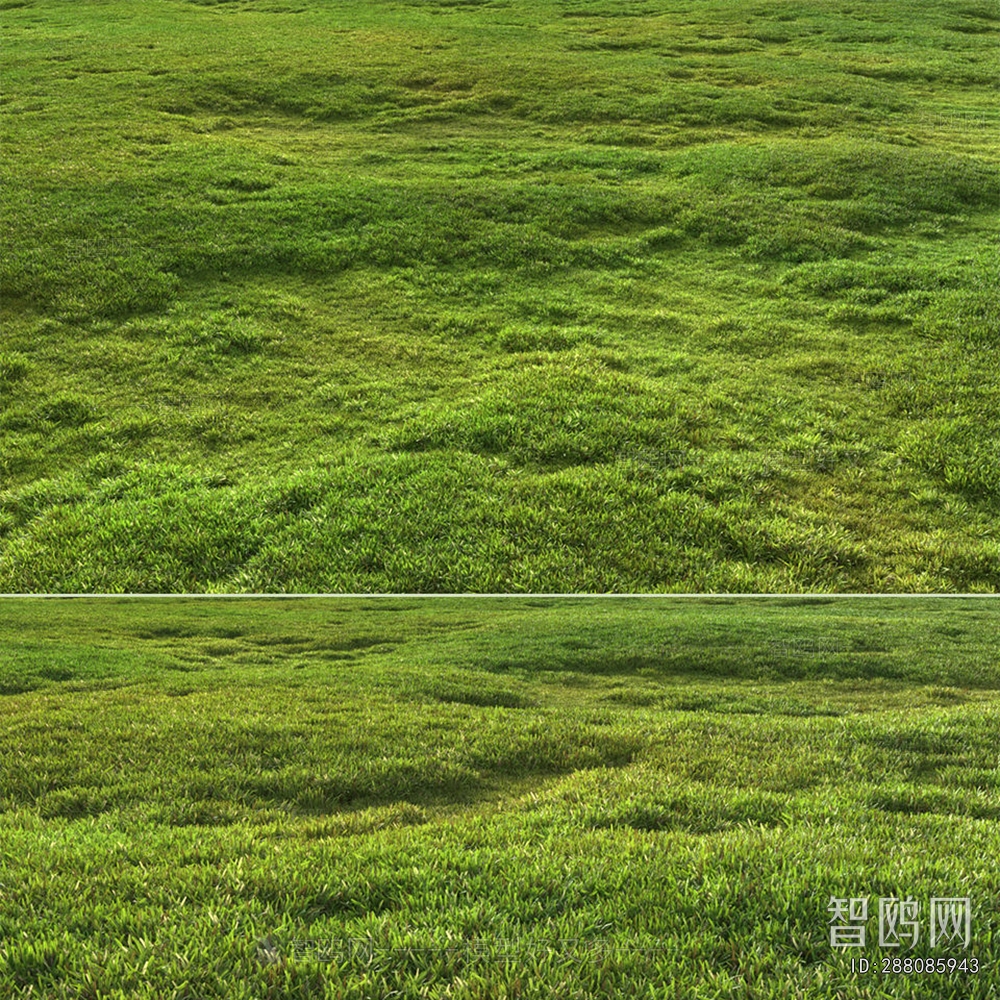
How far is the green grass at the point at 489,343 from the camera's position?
951cm

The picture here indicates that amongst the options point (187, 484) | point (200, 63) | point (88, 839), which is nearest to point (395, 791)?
point (88, 839)

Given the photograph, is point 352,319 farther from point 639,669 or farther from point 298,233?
point 639,669

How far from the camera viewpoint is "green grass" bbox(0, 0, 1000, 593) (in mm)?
9508

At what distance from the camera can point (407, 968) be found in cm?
484

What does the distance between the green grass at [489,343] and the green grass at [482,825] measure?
254 cm

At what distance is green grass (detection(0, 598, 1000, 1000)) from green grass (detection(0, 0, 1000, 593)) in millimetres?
2545

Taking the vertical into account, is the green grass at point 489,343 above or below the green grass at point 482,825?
above

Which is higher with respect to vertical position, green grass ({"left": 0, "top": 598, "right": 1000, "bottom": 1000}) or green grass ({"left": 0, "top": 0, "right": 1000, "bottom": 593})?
green grass ({"left": 0, "top": 0, "right": 1000, "bottom": 593})

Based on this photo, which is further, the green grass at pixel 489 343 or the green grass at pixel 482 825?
the green grass at pixel 489 343

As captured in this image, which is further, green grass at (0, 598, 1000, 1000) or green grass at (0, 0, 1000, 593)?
green grass at (0, 0, 1000, 593)

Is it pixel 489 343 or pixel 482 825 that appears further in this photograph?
pixel 489 343

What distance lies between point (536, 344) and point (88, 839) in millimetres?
12199

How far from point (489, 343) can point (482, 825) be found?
436 inches

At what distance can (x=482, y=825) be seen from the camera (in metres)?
7.55
